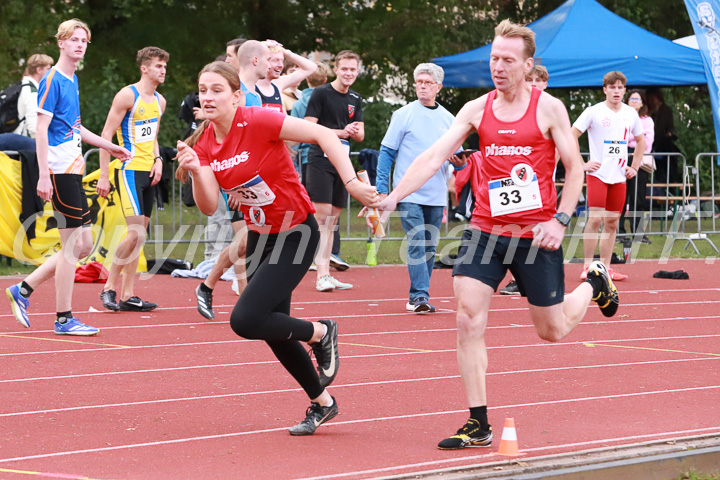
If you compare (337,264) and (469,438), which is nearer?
(469,438)

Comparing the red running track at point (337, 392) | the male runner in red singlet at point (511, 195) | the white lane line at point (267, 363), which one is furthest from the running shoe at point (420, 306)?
the male runner in red singlet at point (511, 195)

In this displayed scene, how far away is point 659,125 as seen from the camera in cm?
2062

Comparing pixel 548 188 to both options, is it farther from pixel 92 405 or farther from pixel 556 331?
pixel 92 405

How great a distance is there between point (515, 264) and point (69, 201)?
426 centimetres

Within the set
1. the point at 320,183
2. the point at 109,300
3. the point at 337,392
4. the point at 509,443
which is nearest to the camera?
the point at 509,443

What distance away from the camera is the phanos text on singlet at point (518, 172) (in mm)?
5633

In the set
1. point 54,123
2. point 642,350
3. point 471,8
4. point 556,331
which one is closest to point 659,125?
point 471,8

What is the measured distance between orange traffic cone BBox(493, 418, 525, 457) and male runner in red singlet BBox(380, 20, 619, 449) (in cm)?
24

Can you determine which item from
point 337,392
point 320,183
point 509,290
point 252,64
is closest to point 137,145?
point 252,64

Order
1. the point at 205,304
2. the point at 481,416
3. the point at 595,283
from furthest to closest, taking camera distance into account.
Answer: the point at 205,304 < the point at 595,283 < the point at 481,416

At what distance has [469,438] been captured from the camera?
17.7 ft

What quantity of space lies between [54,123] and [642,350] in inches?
190

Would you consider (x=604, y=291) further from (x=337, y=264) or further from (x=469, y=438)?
(x=337, y=264)

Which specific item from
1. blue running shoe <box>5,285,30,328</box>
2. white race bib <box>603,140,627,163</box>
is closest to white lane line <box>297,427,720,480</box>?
blue running shoe <box>5,285,30,328</box>
